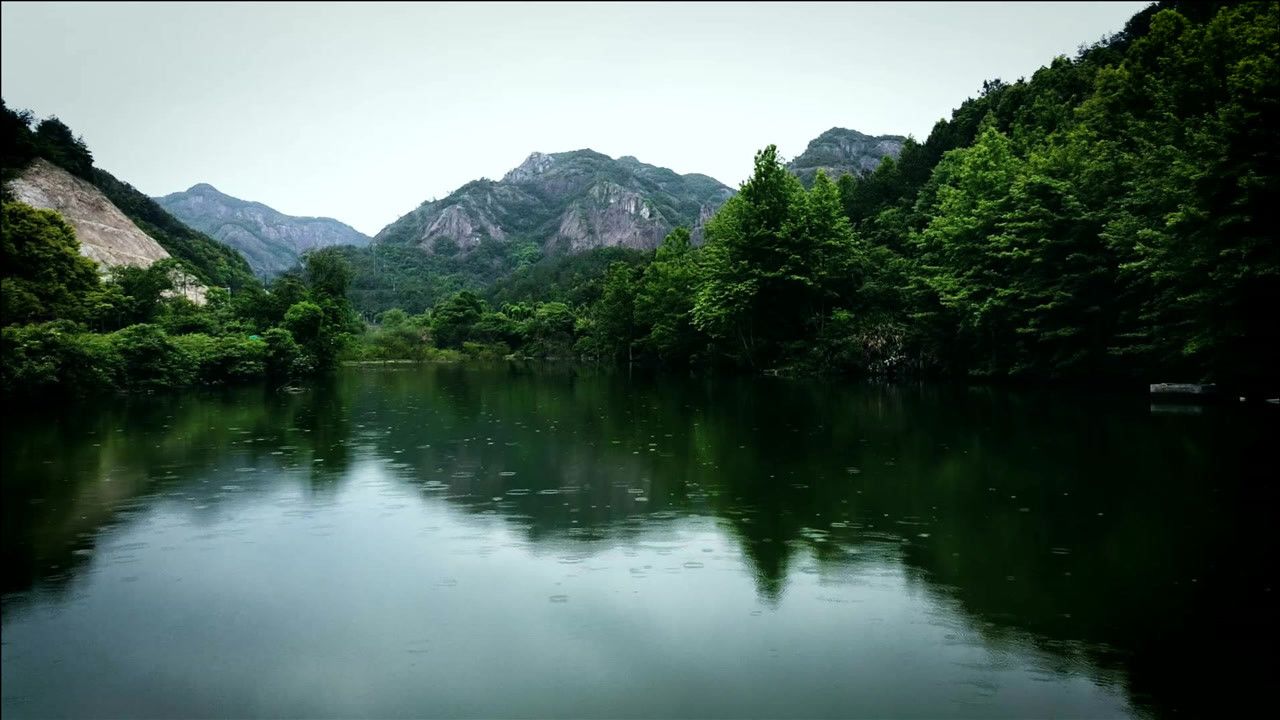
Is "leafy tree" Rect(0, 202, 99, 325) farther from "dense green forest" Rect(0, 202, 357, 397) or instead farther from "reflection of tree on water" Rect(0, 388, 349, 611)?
"reflection of tree on water" Rect(0, 388, 349, 611)

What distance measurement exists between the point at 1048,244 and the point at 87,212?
226 feet

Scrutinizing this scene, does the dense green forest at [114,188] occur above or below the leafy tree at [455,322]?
above

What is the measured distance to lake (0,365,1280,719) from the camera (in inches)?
197

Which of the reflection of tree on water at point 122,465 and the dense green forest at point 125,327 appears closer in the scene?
the reflection of tree on water at point 122,465

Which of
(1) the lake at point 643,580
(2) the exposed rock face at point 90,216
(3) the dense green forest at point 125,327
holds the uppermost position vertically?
(2) the exposed rock face at point 90,216

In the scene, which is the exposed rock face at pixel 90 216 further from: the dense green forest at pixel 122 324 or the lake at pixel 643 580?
the lake at pixel 643 580

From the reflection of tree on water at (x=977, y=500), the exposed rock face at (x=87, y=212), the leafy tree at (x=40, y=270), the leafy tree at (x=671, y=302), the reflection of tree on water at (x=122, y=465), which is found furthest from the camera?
the exposed rock face at (x=87, y=212)

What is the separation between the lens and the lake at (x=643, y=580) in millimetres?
5008

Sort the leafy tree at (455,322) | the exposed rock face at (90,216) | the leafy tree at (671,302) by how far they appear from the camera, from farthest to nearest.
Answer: the leafy tree at (455,322) < the exposed rock face at (90,216) < the leafy tree at (671,302)

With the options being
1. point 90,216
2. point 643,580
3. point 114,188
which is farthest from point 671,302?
point 114,188

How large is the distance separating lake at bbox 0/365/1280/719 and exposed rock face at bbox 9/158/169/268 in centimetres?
5579

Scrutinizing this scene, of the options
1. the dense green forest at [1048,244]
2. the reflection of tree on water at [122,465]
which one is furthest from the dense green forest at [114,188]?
the dense green forest at [1048,244]

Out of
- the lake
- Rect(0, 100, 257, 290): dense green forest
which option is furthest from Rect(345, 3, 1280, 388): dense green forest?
Rect(0, 100, 257, 290): dense green forest

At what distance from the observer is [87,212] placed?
210 feet
